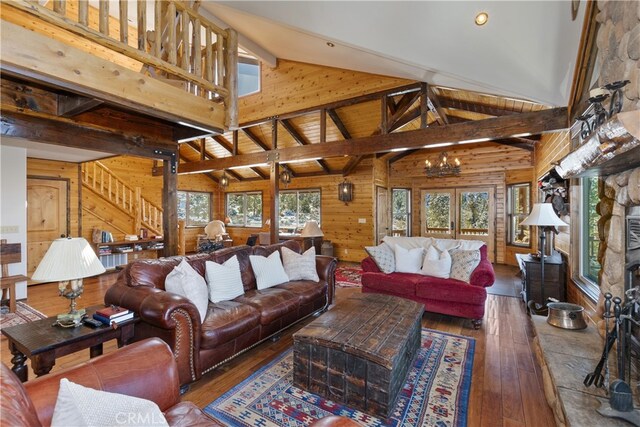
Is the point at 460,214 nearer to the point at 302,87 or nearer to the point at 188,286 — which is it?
the point at 302,87

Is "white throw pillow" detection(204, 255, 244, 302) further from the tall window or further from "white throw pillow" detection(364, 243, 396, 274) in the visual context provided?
the tall window

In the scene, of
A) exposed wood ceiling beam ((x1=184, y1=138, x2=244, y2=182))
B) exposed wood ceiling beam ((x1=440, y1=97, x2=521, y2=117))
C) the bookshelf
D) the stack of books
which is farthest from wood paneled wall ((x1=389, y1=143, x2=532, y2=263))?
the stack of books

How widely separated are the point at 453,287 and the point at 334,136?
4542 mm

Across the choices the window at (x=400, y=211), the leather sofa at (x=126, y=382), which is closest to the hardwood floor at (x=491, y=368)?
the leather sofa at (x=126, y=382)

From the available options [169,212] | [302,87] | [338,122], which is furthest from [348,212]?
[169,212]

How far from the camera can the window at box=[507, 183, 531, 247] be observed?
688cm

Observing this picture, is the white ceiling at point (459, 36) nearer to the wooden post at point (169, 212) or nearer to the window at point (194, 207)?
the wooden post at point (169, 212)

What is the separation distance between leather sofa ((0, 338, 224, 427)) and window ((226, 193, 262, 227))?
8.72 meters

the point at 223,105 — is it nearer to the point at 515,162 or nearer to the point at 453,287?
the point at 453,287

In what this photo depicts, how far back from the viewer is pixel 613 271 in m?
2.20

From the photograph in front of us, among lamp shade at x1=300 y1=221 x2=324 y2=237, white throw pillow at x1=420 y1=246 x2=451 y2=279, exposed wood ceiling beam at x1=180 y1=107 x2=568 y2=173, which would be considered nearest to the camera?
exposed wood ceiling beam at x1=180 y1=107 x2=568 y2=173

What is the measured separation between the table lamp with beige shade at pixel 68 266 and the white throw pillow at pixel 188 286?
1.97ft

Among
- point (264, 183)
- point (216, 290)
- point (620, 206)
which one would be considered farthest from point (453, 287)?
point (264, 183)

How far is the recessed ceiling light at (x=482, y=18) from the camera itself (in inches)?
113
